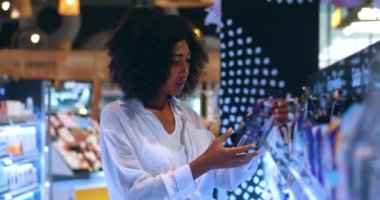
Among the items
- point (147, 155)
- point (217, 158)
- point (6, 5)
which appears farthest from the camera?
point (6, 5)

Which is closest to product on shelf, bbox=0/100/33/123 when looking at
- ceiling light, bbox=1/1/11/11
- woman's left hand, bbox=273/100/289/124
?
woman's left hand, bbox=273/100/289/124

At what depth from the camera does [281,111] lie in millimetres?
2730

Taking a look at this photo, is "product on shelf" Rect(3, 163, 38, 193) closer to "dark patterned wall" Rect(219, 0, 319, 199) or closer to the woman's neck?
"dark patterned wall" Rect(219, 0, 319, 199)

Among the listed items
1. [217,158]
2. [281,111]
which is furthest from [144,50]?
[281,111]

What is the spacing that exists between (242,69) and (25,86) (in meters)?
2.23

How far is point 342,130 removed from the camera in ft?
5.44

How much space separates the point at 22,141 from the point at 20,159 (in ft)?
0.46

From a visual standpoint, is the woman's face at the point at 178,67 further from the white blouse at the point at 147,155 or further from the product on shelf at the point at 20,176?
the product on shelf at the point at 20,176

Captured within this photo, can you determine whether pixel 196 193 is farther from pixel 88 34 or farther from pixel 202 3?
pixel 88 34

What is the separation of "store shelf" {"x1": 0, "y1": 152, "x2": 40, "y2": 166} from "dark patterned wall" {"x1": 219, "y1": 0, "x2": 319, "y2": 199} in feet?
5.50

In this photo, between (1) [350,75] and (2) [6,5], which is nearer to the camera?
(1) [350,75]

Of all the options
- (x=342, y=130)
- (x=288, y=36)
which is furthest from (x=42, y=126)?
(x=342, y=130)

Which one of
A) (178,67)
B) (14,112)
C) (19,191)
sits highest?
(178,67)

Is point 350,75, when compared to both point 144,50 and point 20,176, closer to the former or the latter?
point 144,50
